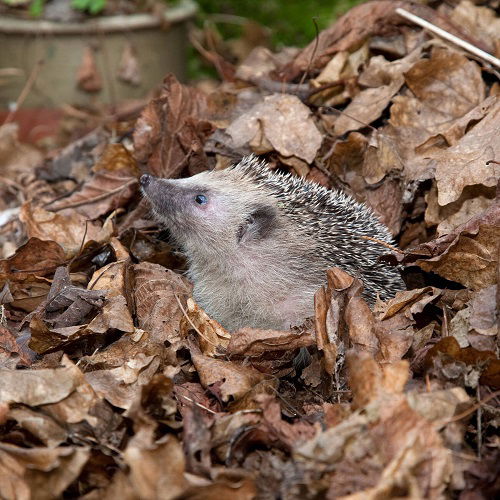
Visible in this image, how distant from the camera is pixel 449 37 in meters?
4.20

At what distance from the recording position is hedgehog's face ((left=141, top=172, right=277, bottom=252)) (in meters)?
3.74

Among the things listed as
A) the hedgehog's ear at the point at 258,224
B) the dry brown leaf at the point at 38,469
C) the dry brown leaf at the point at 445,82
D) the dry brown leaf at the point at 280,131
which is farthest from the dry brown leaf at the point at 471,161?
the dry brown leaf at the point at 38,469

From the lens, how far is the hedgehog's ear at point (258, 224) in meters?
3.59

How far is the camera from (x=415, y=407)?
2.25 meters

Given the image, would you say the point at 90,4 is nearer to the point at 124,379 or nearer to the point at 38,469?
the point at 124,379

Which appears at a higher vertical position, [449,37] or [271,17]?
[449,37]

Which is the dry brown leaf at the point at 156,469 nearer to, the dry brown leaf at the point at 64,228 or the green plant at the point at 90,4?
the dry brown leaf at the point at 64,228

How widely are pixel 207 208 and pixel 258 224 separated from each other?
0.33 metres

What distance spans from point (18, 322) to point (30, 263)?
35 cm

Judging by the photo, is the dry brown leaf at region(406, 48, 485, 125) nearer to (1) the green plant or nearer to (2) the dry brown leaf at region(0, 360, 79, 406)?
(2) the dry brown leaf at region(0, 360, 79, 406)

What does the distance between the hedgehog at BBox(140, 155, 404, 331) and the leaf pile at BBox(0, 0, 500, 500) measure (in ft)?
0.66

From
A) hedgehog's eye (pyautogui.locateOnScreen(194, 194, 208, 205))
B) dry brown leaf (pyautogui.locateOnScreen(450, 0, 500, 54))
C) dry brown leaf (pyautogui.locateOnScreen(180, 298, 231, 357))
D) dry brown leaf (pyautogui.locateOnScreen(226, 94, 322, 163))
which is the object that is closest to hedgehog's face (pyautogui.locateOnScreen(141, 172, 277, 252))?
hedgehog's eye (pyautogui.locateOnScreen(194, 194, 208, 205))

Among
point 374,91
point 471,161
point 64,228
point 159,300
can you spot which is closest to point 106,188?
point 64,228

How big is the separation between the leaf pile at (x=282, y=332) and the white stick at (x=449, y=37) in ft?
0.24
